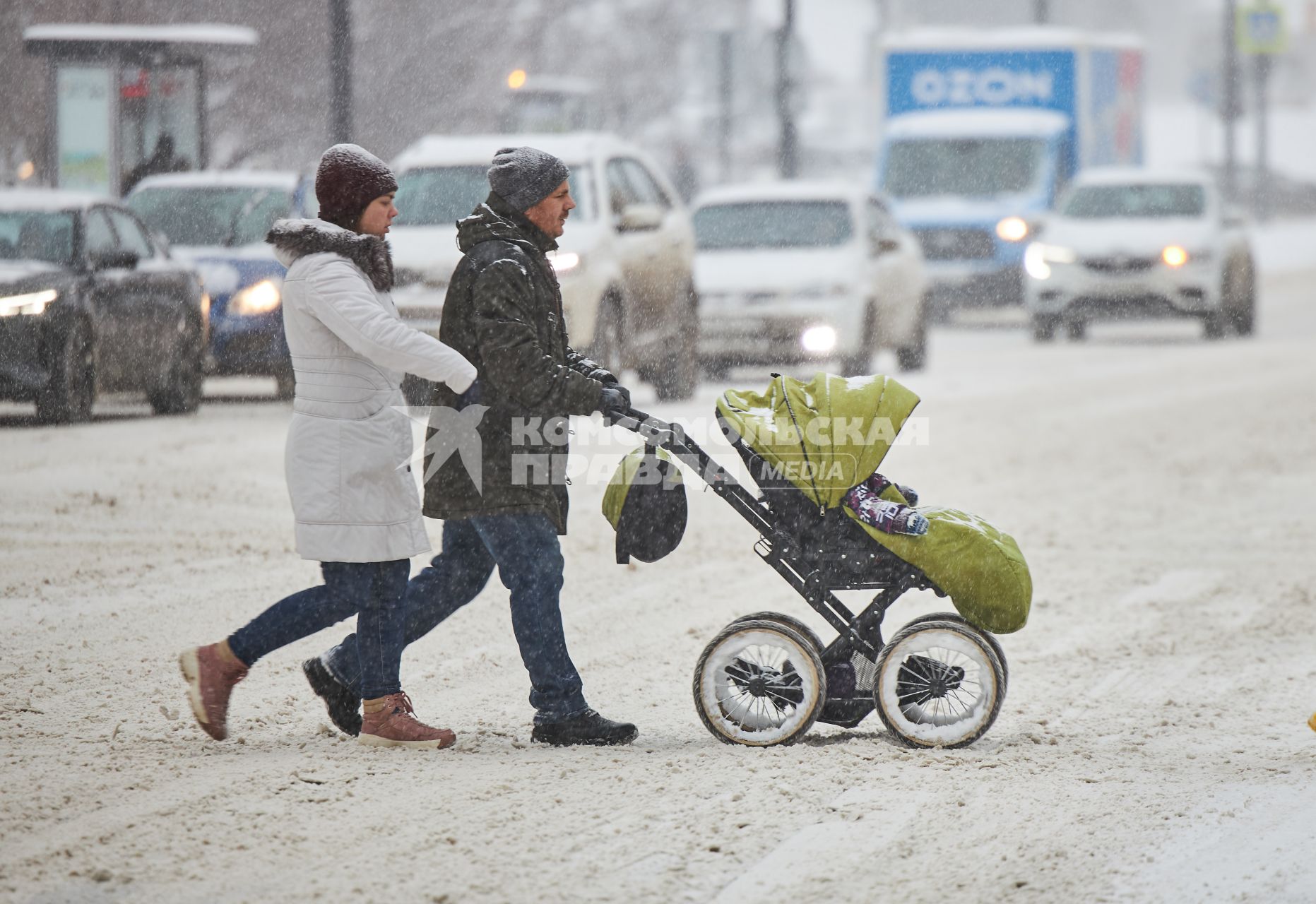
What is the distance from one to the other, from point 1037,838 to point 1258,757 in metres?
1.16

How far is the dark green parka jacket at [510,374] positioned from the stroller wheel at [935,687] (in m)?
1.00

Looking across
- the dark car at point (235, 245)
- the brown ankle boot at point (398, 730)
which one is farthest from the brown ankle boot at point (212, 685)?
the dark car at point (235, 245)

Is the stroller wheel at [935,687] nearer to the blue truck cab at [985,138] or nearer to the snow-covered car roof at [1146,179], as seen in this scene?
the snow-covered car roof at [1146,179]

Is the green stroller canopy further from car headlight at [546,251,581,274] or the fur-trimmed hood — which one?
car headlight at [546,251,581,274]

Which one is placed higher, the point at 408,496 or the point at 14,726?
the point at 408,496

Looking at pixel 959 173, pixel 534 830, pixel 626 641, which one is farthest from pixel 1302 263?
pixel 534 830

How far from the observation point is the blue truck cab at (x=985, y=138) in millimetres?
24047

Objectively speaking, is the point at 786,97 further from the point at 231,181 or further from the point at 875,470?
the point at 875,470

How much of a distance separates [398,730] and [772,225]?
12145mm

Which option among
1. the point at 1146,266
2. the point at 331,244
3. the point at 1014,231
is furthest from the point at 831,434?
the point at 1014,231

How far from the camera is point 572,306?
13.3m

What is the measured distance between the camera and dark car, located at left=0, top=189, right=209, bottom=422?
42.7 feet

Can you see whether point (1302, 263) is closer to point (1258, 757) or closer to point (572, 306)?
point (572, 306)

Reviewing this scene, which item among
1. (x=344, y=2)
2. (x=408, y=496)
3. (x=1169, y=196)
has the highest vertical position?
(x=344, y=2)
